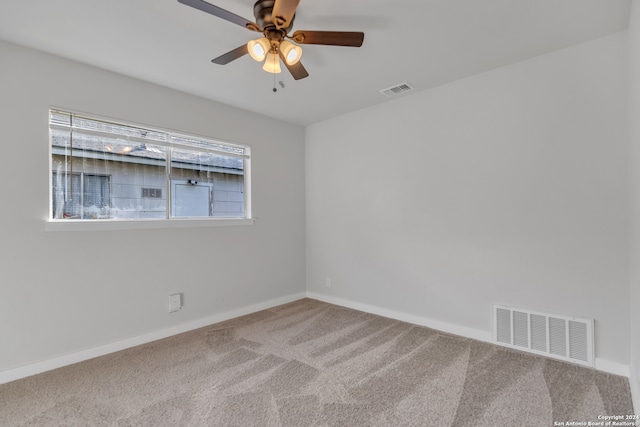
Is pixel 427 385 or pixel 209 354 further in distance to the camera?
pixel 209 354

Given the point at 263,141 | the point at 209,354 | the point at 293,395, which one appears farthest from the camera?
the point at 263,141

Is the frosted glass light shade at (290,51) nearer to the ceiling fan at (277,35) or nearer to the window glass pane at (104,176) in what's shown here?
the ceiling fan at (277,35)

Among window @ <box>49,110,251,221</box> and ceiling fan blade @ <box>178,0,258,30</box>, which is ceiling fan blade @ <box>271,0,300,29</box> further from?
window @ <box>49,110,251,221</box>

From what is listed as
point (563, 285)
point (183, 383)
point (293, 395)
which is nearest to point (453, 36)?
point (563, 285)

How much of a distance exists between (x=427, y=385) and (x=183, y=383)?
5.80ft

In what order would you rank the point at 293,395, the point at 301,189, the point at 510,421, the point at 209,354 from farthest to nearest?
the point at 301,189 < the point at 209,354 < the point at 293,395 < the point at 510,421

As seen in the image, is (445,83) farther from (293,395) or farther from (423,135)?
(293,395)

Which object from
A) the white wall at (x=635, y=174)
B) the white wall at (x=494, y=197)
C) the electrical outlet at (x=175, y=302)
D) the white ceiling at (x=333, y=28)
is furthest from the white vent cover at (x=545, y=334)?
the electrical outlet at (x=175, y=302)

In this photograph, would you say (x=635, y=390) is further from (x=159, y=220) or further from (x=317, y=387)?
(x=159, y=220)

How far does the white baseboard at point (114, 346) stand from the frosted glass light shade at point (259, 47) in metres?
2.73

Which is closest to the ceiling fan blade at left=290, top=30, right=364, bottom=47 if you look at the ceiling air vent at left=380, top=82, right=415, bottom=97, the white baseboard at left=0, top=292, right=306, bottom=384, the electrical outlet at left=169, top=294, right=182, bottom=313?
the ceiling air vent at left=380, top=82, right=415, bottom=97

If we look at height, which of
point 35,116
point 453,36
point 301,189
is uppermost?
point 453,36

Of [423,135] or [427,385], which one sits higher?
[423,135]

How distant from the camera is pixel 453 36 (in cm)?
227
